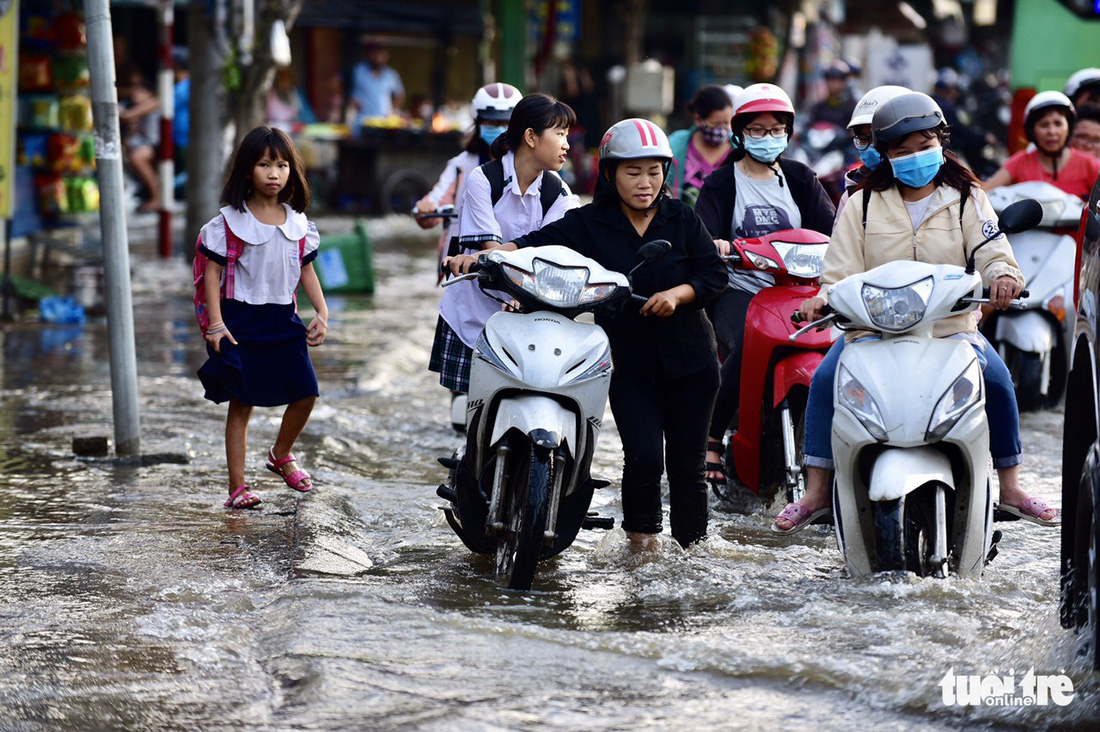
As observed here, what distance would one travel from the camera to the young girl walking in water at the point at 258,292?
6551 mm

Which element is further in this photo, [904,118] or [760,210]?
[760,210]

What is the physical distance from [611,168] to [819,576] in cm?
156

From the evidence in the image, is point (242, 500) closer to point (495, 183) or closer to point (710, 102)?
point (495, 183)

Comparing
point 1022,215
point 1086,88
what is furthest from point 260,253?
point 1086,88

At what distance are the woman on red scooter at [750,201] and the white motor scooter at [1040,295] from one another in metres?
2.57

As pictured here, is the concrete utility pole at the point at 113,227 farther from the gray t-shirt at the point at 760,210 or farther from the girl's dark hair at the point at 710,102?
the girl's dark hair at the point at 710,102

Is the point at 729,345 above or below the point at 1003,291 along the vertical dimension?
below

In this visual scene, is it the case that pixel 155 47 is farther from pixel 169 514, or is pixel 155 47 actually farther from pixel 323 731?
pixel 323 731

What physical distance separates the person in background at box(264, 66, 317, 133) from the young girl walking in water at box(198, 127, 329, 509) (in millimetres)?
16998

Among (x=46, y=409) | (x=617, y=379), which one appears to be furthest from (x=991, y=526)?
(x=46, y=409)

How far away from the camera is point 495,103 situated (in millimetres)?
7934

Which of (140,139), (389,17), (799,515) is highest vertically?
(389,17)

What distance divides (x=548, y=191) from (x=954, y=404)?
2.02 meters

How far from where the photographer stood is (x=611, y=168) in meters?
5.68
